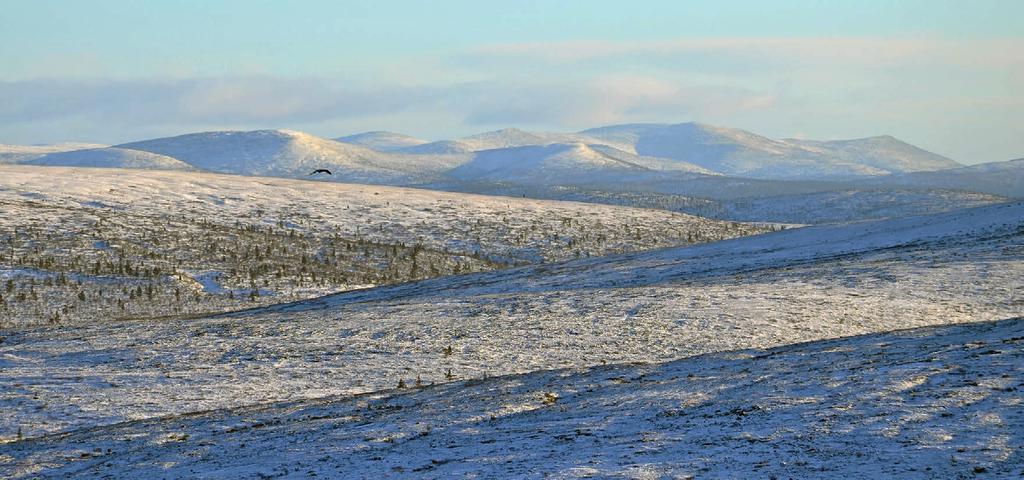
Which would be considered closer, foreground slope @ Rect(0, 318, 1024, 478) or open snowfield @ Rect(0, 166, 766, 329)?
foreground slope @ Rect(0, 318, 1024, 478)

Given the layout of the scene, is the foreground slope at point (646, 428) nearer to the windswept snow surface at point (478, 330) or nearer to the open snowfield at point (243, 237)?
the windswept snow surface at point (478, 330)

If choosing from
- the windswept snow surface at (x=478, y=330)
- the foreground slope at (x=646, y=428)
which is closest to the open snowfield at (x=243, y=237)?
the windswept snow surface at (x=478, y=330)

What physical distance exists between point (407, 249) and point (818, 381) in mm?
32606

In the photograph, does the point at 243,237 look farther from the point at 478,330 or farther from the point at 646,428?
the point at 646,428

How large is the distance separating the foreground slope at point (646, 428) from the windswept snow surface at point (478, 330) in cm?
206

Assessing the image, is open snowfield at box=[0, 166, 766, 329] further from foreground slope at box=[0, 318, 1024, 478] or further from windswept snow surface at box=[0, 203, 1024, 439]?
foreground slope at box=[0, 318, 1024, 478]

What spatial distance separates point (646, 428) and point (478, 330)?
1028 cm

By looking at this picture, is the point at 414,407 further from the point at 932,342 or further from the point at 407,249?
the point at 407,249

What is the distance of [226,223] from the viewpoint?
50156 millimetres

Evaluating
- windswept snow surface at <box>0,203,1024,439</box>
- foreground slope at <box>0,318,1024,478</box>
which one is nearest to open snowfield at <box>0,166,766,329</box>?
windswept snow surface at <box>0,203,1024,439</box>

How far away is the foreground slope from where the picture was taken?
38.1 feet

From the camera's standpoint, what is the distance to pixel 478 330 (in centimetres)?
2350

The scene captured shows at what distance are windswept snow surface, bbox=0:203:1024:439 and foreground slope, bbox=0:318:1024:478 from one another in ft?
6.74

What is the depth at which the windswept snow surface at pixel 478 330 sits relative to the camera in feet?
63.5
